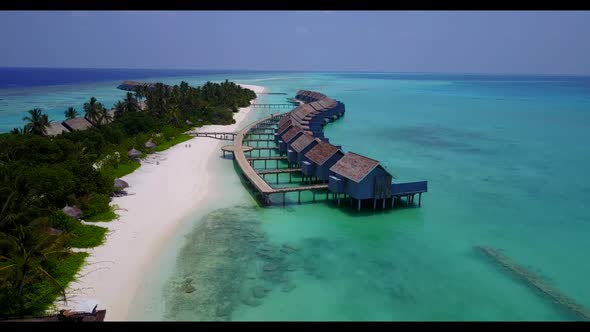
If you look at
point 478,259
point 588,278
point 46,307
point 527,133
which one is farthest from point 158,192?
point 527,133

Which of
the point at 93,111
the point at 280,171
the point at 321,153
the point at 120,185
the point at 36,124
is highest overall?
the point at 93,111

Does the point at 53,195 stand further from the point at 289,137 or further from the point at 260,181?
the point at 289,137

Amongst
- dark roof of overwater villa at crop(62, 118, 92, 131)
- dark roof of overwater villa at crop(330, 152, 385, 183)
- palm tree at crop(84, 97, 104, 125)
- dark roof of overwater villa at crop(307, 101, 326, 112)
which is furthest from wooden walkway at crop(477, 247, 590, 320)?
dark roof of overwater villa at crop(307, 101, 326, 112)

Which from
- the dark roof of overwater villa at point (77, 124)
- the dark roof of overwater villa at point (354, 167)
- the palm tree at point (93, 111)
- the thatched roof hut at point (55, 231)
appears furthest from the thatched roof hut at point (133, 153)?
the dark roof of overwater villa at point (354, 167)

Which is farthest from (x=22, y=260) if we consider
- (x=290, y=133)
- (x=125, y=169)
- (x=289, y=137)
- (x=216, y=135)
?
(x=216, y=135)

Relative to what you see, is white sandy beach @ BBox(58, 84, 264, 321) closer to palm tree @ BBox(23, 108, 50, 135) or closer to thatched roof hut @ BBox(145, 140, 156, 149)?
thatched roof hut @ BBox(145, 140, 156, 149)

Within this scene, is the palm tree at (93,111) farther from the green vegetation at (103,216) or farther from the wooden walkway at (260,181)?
the green vegetation at (103,216)

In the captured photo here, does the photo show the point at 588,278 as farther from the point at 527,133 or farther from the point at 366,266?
the point at 527,133
